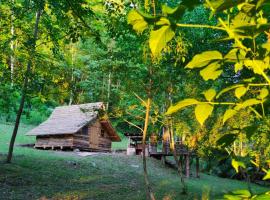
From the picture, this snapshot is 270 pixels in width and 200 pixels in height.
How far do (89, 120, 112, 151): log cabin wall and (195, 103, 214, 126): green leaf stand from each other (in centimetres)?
3063

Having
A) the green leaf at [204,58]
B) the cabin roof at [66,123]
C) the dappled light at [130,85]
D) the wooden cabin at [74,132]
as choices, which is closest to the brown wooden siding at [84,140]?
the wooden cabin at [74,132]

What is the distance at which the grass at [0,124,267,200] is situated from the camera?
14234 mm

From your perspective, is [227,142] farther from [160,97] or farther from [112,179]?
[112,179]

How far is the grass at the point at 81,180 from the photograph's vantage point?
1423 cm

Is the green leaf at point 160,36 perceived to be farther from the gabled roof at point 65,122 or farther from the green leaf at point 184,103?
the gabled roof at point 65,122

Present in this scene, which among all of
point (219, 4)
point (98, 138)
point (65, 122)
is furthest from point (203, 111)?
point (98, 138)

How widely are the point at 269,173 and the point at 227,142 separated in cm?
19

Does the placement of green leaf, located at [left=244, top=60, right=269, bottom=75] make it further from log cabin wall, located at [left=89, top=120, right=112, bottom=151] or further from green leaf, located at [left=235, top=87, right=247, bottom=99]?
log cabin wall, located at [left=89, top=120, right=112, bottom=151]

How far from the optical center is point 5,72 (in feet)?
46.2

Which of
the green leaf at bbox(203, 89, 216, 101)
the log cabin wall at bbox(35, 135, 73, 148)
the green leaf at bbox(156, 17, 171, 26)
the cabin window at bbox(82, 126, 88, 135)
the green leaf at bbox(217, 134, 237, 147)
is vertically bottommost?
the green leaf at bbox(217, 134, 237, 147)

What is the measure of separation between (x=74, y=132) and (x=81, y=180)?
10898 mm

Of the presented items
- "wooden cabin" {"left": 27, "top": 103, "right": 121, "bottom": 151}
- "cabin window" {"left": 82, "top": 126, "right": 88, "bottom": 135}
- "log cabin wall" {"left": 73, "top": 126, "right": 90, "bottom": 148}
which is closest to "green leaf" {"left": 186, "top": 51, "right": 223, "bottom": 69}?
"wooden cabin" {"left": 27, "top": 103, "right": 121, "bottom": 151}

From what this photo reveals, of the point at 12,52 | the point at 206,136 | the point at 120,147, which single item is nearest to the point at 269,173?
the point at 12,52

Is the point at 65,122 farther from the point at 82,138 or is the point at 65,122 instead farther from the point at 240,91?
the point at 240,91
